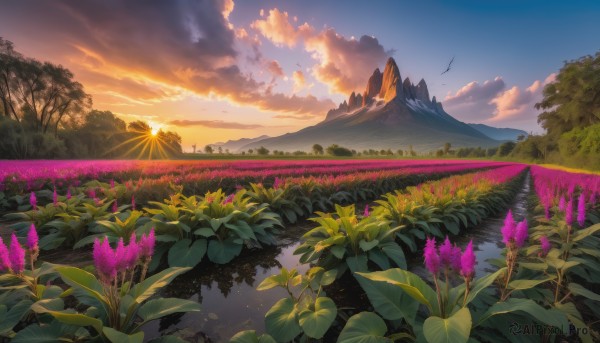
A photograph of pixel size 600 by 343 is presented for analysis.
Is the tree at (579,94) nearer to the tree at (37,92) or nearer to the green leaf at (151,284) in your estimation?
the green leaf at (151,284)

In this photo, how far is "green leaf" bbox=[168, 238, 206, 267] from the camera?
3348 millimetres

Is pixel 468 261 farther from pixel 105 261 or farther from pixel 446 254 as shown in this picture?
pixel 105 261

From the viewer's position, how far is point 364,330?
1.76m

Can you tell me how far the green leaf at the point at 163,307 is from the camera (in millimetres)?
1778

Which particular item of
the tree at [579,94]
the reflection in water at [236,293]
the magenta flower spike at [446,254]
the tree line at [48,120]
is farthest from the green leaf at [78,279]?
the tree at [579,94]

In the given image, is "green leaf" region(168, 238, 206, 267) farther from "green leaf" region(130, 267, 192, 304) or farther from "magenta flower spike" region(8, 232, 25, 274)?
"magenta flower spike" region(8, 232, 25, 274)

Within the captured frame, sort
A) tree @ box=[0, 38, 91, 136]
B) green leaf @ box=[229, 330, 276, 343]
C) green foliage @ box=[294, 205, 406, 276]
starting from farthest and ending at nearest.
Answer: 1. tree @ box=[0, 38, 91, 136]
2. green foliage @ box=[294, 205, 406, 276]
3. green leaf @ box=[229, 330, 276, 343]

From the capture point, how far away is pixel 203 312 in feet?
9.12

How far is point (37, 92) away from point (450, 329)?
48861 millimetres

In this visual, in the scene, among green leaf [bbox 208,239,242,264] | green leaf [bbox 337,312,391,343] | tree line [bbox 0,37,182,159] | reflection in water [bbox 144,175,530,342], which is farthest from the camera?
tree line [bbox 0,37,182,159]

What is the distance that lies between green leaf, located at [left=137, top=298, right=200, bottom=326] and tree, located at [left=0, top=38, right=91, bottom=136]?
41.5 metres

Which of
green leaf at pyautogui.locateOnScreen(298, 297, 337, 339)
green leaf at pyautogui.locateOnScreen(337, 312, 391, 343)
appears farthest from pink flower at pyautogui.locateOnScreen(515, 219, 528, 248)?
green leaf at pyautogui.locateOnScreen(298, 297, 337, 339)

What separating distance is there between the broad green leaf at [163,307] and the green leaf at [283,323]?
2.02 feet

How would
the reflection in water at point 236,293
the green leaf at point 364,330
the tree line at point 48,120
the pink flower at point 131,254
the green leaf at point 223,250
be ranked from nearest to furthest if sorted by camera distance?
the pink flower at point 131,254 < the green leaf at point 364,330 < the reflection in water at point 236,293 < the green leaf at point 223,250 < the tree line at point 48,120
